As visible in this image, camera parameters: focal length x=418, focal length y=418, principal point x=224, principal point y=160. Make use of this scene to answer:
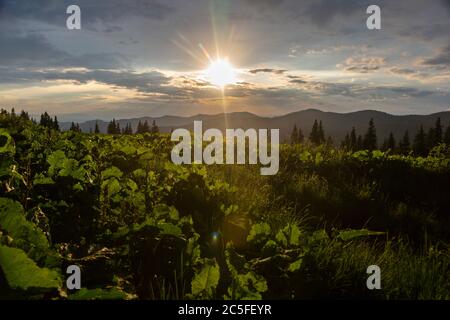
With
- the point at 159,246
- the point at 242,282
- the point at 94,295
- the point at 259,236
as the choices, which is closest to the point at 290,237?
the point at 259,236

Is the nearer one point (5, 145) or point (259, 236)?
point (5, 145)

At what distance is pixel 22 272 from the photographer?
1717 mm

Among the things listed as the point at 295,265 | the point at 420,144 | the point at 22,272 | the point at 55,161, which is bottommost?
the point at 295,265

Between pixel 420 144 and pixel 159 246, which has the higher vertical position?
pixel 420 144

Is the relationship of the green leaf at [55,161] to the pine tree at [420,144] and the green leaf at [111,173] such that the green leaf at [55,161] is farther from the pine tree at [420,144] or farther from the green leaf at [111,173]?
the pine tree at [420,144]

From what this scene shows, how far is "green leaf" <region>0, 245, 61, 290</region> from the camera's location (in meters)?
1.68

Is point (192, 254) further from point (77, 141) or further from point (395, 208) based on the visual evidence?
point (395, 208)

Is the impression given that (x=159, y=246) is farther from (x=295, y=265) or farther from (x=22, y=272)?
(x=22, y=272)

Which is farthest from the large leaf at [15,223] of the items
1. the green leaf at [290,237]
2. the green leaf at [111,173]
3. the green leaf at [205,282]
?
the green leaf at [111,173]

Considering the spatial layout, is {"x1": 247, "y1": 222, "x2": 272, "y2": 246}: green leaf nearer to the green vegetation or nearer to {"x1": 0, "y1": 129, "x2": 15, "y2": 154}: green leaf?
the green vegetation

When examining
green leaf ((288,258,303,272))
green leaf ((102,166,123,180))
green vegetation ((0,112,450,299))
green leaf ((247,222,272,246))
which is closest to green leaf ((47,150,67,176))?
green vegetation ((0,112,450,299))

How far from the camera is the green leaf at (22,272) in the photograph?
1678mm
